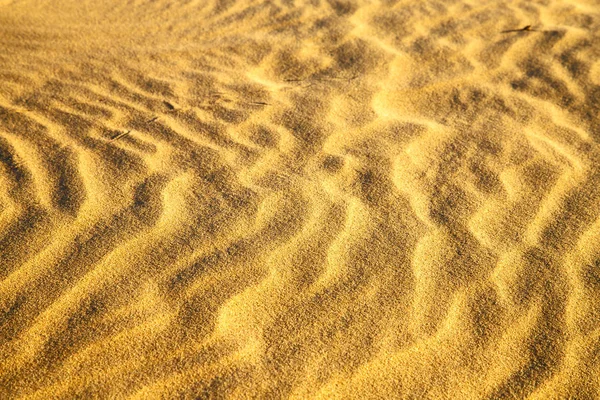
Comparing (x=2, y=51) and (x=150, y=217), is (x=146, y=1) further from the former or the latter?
(x=150, y=217)

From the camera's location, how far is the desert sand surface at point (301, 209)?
67.2 inches

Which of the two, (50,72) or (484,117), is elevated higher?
(50,72)

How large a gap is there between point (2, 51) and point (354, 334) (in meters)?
2.57

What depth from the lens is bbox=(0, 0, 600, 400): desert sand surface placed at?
1.71 meters

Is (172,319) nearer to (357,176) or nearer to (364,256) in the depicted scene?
(364,256)

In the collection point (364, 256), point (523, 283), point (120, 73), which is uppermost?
point (120, 73)

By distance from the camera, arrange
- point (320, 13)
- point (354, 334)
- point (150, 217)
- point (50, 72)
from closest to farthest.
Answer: point (354, 334) < point (150, 217) < point (50, 72) < point (320, 13)

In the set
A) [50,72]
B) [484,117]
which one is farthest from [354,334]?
[50,72]

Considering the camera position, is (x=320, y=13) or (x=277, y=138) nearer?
(x=277, y=138)

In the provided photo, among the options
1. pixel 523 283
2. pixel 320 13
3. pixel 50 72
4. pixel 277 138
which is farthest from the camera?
pixel 320 13

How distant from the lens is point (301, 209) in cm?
222

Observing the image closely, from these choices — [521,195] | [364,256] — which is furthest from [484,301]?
[521,195]

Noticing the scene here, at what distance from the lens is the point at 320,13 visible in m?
3.66

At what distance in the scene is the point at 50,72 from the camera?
3057 millimetres
